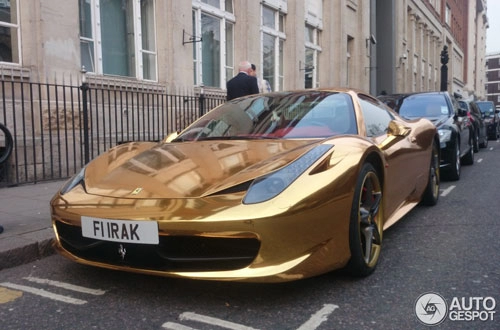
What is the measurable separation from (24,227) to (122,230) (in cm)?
208

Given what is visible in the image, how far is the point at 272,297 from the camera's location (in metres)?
2.84

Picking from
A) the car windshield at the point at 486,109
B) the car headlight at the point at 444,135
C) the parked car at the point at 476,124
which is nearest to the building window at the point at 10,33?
the car headlight at the point at 444,135

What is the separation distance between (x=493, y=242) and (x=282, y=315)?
2.31 metres

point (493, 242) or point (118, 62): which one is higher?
point (118, 62)

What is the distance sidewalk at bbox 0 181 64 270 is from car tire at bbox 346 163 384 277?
8.11ft

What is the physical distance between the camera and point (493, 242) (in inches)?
157

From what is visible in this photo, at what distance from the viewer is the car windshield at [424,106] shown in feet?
27.4

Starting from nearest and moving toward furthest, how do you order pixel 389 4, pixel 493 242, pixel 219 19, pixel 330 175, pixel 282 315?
pixel 282 315
pixel 330 175
pixel 493 242
pixel 219 19
pixel 389 4

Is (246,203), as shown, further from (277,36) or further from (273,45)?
(277,36)

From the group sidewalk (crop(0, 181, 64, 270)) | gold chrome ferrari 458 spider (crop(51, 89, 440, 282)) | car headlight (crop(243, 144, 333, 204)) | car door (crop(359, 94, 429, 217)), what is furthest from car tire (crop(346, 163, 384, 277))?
sidewalk (crop(0, 181, 64, 270))

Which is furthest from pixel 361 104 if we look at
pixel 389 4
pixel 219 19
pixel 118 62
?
pixel 389 4

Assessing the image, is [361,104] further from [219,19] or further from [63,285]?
[219,19]

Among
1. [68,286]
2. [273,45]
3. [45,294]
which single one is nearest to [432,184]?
[68,286]

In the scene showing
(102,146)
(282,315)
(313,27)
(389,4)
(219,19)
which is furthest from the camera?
(389,4)
